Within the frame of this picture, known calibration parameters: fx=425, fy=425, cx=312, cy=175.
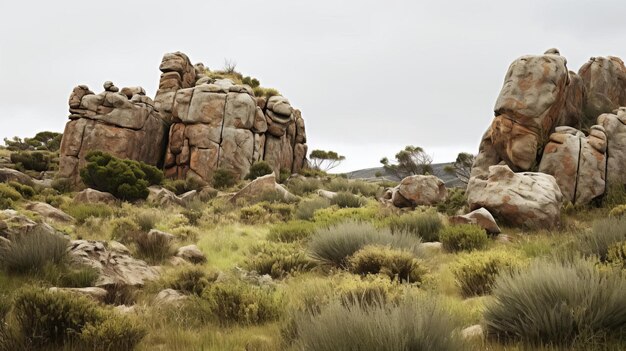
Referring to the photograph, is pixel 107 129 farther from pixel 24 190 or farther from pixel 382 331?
pixel 382 331

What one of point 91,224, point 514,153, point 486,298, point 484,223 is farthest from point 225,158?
point 486,298

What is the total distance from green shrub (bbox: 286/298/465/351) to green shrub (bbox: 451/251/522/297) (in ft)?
9.86

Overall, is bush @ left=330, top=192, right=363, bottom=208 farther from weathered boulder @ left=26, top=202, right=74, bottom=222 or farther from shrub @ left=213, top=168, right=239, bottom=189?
weathered boulder @ left=26, top=202, right=74, bottom=222

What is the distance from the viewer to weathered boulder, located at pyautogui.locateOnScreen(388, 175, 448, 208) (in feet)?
56.7

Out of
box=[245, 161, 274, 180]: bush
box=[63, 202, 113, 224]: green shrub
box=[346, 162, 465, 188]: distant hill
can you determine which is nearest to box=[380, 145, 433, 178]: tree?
box=[346, 162, 465, 188]: distant hill

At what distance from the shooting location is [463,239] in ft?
32.2

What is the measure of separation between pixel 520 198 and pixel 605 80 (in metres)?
12.6

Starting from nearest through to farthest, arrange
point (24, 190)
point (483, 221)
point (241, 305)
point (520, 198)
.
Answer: point (241, 305), point (483, 221), point (520, 198), point (24, 190)

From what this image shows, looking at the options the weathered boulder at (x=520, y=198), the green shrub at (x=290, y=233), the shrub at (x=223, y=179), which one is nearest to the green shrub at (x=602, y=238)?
the weathered boulder at (x=520, y=198)

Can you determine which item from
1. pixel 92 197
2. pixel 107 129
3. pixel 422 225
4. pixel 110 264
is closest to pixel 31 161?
pixel 107 129

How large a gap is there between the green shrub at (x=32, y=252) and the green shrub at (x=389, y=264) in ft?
16.7

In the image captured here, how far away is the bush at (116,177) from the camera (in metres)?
23.3

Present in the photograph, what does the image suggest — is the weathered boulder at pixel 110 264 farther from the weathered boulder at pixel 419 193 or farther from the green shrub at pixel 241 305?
the weathered boulder at pixel 419 193

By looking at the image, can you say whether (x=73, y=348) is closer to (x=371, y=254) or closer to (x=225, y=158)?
(x=371, y=254)
